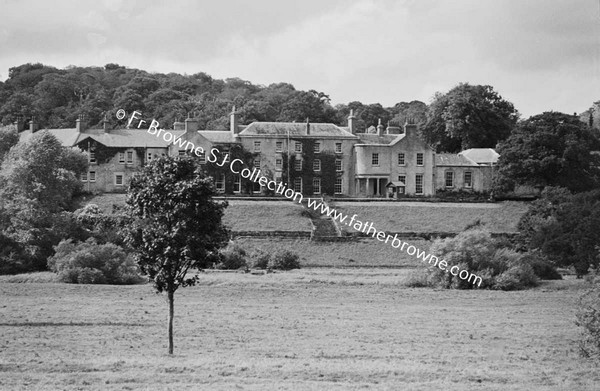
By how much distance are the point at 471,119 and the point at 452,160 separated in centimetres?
1789

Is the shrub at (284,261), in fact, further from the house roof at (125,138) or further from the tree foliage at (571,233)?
the house roof at (125,138)

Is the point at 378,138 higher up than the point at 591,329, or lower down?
higher up

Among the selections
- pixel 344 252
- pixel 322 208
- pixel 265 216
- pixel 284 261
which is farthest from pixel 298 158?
pixel 284 261

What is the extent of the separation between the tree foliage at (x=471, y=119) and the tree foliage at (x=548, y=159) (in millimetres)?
23798

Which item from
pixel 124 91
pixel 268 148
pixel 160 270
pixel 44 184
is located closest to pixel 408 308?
pixel 160 270

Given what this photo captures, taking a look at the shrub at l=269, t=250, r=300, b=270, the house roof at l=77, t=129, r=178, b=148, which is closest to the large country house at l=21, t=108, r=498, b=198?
the house roof at l=77, t=129, r=178, b=148

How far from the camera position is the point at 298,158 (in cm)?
7794

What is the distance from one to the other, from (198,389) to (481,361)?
758 cm

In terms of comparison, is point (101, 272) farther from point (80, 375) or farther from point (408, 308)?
point (80, 375)

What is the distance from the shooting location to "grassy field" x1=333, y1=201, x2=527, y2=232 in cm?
6488

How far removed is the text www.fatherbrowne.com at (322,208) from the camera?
45094 mm

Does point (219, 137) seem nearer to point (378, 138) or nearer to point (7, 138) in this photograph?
point (378, 138)

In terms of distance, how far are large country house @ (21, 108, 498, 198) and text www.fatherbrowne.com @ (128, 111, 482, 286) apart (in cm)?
53

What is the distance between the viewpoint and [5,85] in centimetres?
13875
